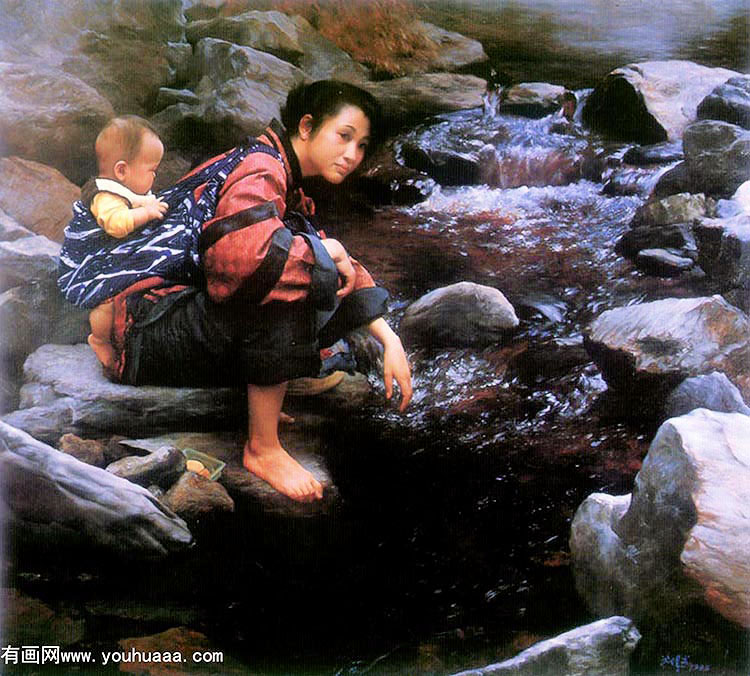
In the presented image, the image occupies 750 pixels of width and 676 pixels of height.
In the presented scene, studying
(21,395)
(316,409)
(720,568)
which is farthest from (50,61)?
(720,568)

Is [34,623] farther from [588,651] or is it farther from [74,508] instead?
[588,651]

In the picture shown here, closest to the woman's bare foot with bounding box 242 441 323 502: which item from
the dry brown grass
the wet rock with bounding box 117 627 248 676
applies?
the wet rock with bounding box 117 627 248 676

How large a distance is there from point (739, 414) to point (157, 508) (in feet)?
4.56

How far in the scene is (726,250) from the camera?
2.02 metres

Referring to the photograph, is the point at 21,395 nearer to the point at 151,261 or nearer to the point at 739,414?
the point at 151,261

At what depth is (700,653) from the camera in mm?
1876

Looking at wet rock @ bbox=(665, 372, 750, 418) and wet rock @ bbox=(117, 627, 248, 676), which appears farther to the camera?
wet rock @ bbox=(665, 372, 750, 418)

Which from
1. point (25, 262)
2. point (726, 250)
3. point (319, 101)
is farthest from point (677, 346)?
point (25, 262)

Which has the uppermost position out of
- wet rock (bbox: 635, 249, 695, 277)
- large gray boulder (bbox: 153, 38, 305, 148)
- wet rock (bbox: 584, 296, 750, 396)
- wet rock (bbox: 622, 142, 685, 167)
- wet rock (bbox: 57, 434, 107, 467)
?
large gray boulder (bbox: 153, 38, 305, 148)

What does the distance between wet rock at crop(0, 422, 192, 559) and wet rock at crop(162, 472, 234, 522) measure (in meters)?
0.03

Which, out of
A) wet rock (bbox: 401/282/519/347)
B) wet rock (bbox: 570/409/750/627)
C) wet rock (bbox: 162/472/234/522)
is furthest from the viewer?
wet rock (bbox: 401/282/519/347)

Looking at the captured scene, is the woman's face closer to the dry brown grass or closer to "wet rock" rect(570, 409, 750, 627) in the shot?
→ the dry brown grass

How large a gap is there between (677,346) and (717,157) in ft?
1.63

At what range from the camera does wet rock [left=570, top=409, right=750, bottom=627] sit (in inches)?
71.3
